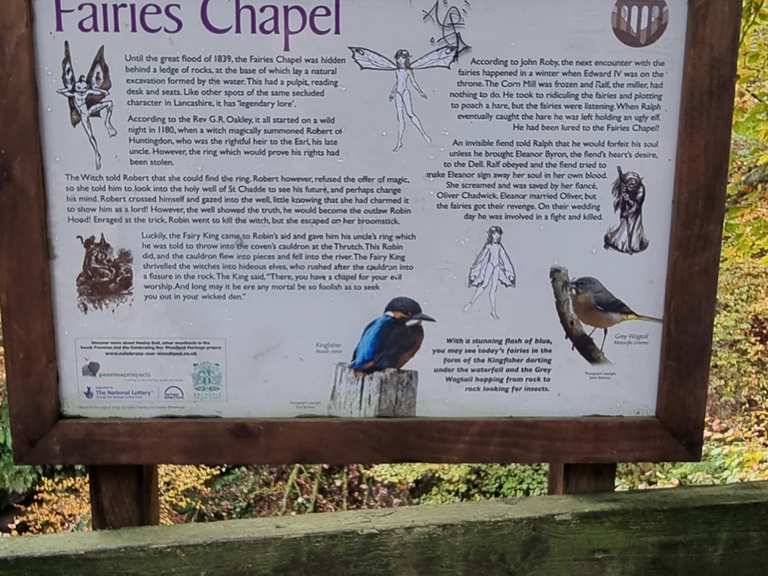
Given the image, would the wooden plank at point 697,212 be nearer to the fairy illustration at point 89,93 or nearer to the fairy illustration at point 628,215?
the fairy illustration at point 628,215

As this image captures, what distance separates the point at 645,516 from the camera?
1172mm

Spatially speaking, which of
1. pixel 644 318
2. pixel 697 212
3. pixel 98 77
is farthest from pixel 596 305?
pixel 98 77

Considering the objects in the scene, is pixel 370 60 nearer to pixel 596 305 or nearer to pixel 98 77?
pixel 98 77

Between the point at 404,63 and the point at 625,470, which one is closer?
the point at 404,63

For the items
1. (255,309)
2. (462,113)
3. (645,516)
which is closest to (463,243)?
(462,113)

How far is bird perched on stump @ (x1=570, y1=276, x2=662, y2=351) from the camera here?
44.9 inches

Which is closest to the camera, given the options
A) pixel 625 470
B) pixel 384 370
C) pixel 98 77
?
pixel 98 77

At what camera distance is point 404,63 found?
106cm

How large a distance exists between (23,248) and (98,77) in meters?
0.29

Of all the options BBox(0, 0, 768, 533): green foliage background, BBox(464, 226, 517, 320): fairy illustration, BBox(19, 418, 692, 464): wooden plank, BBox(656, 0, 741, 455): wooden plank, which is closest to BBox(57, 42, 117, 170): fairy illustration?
BBox(19, 418, 692, 464): wooden plank

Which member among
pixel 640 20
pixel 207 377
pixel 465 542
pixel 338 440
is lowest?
pixel 465 542

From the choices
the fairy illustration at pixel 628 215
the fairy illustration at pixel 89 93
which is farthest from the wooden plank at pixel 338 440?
the fairy illustration at pixel 89 93

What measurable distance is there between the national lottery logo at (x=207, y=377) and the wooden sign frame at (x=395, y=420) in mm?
54

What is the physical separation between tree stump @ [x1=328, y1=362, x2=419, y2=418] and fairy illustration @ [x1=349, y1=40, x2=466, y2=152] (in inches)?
16.9
